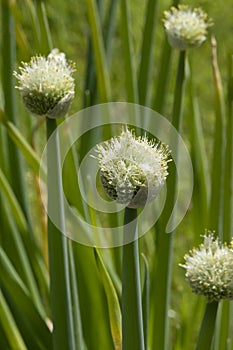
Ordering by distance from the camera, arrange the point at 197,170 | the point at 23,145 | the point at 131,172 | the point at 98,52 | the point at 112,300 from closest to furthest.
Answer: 1. the point at 131,172
2. the point at 112,300
3. the point at 23,145
4. the point at 98,52
5. the point at 197,170

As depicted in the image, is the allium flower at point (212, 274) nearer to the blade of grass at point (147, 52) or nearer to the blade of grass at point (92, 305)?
the blade of grass at point (92, 305)

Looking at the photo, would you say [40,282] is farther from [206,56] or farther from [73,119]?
[206,56]

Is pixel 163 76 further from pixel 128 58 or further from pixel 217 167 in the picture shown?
pixel 217 167

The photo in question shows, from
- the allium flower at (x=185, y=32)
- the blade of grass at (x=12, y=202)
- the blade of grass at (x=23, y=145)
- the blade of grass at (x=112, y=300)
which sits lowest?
the blade of grass at (x=112, y=300)

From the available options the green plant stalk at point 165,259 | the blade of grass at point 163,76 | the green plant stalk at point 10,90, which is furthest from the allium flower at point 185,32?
the green plant stalk at point 10,90

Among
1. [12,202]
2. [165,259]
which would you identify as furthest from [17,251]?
[165,259]

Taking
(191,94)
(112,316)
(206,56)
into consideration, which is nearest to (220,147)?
(191,94)
